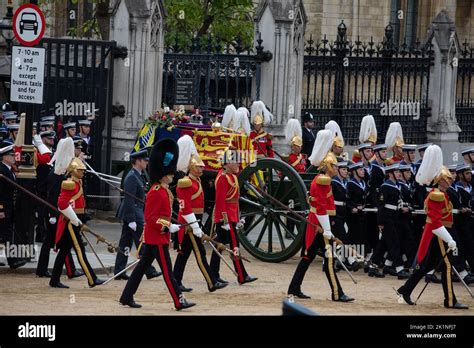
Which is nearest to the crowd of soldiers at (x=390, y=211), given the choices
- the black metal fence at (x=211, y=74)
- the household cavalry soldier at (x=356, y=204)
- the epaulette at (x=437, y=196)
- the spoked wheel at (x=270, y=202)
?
the household cavalry soldier at (x=356, y=204)

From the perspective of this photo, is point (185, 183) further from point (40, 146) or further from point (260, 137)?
point (260, 137)

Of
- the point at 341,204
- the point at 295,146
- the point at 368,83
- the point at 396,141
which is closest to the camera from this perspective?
the point at 341,204

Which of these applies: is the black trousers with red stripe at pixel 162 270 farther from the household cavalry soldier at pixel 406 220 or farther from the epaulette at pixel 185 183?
the household cavalry soldier at pixel 406 220

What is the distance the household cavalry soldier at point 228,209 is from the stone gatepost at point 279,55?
23.5 ft

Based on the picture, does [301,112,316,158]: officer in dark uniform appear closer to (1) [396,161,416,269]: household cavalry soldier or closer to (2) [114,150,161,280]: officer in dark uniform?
(1) [396,161,416,269]: household cavalry soldier

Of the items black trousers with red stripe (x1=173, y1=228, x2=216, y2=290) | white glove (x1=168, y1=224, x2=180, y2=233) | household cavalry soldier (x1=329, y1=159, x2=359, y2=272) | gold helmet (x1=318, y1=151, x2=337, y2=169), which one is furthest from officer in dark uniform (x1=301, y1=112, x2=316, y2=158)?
white glove (x1=168, y1=224, x2=180, y2=233)

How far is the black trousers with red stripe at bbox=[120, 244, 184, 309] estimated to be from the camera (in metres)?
14.0

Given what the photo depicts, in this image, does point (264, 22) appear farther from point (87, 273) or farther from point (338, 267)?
point (87, 273)

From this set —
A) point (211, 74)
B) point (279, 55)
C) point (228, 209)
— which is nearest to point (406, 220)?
point (228, 209)

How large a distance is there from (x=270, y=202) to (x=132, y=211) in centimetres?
245

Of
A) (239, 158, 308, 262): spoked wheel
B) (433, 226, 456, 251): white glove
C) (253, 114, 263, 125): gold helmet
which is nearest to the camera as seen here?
(433, 226, 456, 251): white glove


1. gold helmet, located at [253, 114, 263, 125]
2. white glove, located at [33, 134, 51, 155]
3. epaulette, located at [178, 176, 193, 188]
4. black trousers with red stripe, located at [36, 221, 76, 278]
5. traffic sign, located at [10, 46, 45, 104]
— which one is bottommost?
black trousers with red stripe, located at [36, 221, 76, 278]

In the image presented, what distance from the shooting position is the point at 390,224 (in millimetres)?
17469

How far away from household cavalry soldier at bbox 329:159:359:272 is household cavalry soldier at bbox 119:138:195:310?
3.88 meters
